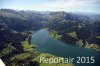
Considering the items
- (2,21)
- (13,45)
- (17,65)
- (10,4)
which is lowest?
(17,65)

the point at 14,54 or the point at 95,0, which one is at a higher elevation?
the point at 95,0

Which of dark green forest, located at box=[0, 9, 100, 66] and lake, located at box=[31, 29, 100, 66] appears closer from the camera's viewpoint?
lake, located at box=[31, 29, 100, 66]

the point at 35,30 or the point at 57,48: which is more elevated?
the point at 35,30

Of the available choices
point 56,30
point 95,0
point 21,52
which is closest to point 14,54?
point 21,52

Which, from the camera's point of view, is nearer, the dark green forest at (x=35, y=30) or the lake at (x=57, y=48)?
the lake at (x=57, y=48)

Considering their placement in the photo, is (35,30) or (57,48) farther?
(35,30)

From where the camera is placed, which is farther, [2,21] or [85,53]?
[2,21]

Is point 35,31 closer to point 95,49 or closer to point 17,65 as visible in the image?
point 17,65
